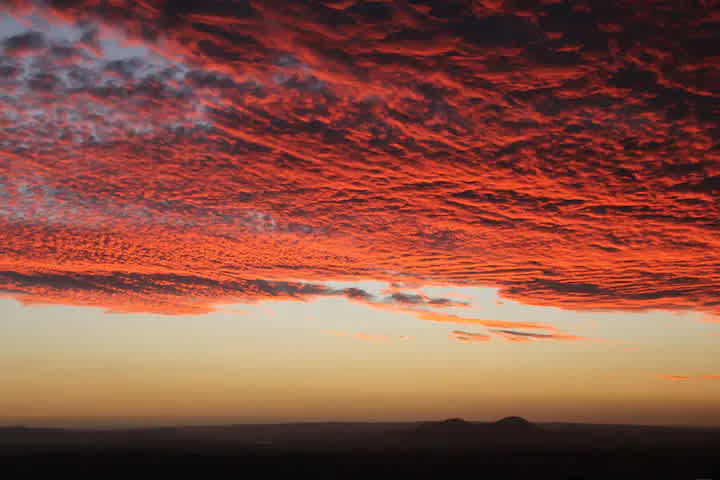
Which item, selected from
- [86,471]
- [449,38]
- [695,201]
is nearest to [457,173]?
[449,38]

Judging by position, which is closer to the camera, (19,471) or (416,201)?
(416,201)

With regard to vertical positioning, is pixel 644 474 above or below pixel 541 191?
below

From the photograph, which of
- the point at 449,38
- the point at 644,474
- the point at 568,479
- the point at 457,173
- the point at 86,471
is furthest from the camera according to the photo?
the point at 86,471

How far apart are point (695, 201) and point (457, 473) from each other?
1414 inches

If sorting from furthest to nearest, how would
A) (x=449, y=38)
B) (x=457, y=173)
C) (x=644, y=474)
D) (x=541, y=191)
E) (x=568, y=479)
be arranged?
(x=644, y=474), (x=568, y=479), (x=541, y=191), (x=457, y=173), (x=449, y=38)

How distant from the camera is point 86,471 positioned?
5825cm

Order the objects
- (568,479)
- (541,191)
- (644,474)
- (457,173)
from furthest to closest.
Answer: (644,474) < (568,479) < (541,191) < (457,173)

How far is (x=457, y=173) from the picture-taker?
26500 mm

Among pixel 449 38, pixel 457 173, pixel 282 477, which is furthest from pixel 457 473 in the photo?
pixel 449 38

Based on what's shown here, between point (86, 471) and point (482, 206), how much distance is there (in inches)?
1982

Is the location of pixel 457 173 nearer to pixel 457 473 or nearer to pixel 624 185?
Result: pixel 624 185

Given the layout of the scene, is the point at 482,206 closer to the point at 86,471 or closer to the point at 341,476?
the point at 341,476

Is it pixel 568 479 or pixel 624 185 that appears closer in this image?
pixel 624 185

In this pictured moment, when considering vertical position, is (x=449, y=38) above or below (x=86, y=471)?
above
